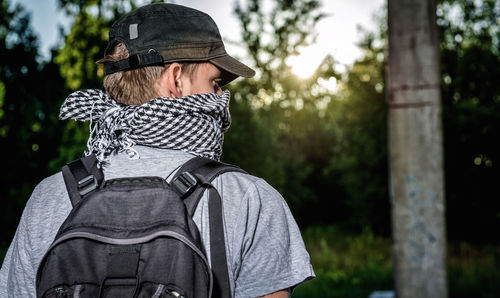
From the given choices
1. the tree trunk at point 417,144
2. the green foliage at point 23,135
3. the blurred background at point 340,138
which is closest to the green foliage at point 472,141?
the blurred background at point 340,138

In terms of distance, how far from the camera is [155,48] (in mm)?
1563

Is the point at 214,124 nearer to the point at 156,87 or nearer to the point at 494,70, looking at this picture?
the point at 156,87

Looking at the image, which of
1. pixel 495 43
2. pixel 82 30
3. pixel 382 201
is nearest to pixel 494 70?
pixel 495 43

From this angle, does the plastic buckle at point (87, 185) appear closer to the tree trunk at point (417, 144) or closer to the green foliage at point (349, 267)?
the tree trunk at point (417, 144)

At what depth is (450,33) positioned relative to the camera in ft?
63.4

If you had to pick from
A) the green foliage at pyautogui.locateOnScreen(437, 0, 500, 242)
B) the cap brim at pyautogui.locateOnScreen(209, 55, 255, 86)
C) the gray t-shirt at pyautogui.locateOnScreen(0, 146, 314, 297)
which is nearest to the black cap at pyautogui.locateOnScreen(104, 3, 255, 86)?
the cap brim at pyautogui.locateOnScreen(209, 55, 255, 86)

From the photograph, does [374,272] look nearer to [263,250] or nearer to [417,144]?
[417,144]

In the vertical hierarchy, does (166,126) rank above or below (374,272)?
above

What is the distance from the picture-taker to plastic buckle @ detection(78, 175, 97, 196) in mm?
1430

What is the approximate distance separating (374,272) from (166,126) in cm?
968

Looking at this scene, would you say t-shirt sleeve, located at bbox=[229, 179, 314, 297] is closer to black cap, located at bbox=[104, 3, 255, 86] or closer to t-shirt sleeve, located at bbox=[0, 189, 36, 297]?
black cap, located at bbox=[104, 3, 255, 86]

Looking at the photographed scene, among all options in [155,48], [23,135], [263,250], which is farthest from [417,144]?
[23,135]

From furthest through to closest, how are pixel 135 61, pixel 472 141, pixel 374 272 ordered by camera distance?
pixel 472 141 → pixel 374 272 → pixel 135 61

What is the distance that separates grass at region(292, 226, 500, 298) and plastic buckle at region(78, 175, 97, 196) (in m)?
7.84
